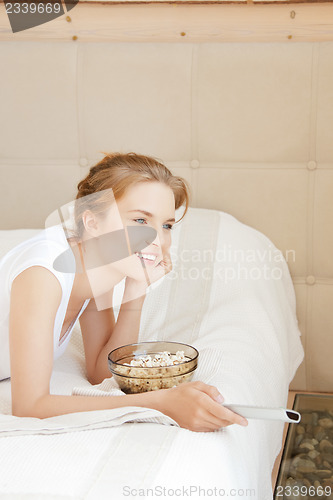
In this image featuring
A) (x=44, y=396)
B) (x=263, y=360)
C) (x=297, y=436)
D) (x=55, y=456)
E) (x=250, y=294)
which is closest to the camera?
(x=55, y=456)

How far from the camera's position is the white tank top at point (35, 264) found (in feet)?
3.90

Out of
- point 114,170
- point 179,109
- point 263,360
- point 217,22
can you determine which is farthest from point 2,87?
point 263,360

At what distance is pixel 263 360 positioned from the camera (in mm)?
1361

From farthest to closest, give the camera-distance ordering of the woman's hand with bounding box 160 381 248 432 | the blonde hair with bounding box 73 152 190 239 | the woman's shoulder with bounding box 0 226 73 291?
the blonde hair with bounding box 73 152 190 239, the woman's shoulder with bounding box 0 226 73 291, the woman's hand with bounding box 160 381 248 432

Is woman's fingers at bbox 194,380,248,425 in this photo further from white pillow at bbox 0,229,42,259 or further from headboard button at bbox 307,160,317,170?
headboard button at bbox 307,160,317,170

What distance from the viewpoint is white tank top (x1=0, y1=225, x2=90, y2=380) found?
1.19 m

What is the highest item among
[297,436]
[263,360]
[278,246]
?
[278,246]

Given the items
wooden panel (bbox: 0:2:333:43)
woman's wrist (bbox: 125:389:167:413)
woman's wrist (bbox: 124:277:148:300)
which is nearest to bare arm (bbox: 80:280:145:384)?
woman's wrist (bbox: 124:277:148:300)

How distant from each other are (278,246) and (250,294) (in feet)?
1.27


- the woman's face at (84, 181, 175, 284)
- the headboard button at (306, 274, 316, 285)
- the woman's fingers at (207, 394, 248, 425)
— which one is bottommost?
the headboard button at (306, 274, 316, 285)

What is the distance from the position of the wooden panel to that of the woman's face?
0.84 meters

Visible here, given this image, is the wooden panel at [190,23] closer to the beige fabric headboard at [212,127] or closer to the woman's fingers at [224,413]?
the beige fabric headboard at [212,127]

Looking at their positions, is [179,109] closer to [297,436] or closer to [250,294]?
[250,294]

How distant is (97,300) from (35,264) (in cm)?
31
